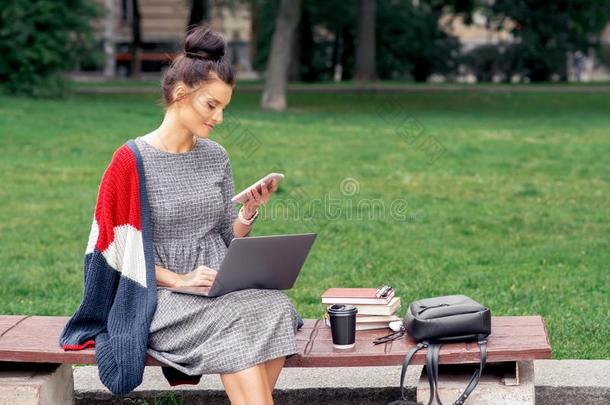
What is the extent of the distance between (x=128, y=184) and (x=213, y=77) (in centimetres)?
51

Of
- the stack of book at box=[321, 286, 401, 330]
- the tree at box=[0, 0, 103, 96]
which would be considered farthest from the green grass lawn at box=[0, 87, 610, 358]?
the tree at box=[0, 0, 103, 96]

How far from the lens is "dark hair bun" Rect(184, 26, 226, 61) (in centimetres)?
436

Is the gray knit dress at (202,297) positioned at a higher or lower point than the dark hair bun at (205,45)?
lower

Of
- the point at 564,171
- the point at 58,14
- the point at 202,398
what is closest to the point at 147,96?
the point at 58,14

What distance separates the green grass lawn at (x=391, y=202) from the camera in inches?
279

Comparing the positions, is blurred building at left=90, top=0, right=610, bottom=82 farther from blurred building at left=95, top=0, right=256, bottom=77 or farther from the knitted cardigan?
the knitted cardigan

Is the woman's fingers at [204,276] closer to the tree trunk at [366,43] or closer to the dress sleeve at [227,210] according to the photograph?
the dress sleeve at [227,210]

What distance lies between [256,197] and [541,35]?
36.1 m

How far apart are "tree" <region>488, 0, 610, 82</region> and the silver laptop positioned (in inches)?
1310

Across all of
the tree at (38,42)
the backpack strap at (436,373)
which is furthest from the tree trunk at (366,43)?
the backpack strap at (436,373)

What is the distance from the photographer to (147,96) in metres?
25.7

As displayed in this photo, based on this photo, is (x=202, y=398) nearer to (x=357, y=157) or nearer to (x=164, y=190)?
(x=164, y=190)

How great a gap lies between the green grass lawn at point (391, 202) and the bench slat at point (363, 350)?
3.72 feet

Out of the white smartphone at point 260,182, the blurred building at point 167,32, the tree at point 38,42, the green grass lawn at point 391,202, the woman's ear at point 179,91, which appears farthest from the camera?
the blurred building at point 167,32
